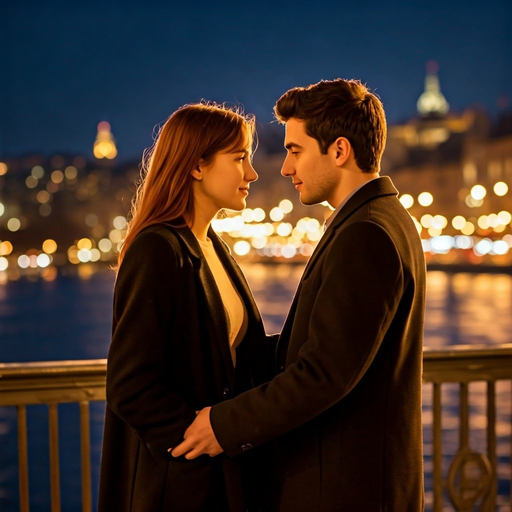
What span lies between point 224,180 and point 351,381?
69 cm

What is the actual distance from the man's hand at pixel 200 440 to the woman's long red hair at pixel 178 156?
1.61 feet

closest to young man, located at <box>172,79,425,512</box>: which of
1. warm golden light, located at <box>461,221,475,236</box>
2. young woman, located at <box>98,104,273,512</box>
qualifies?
young woman, located at <box>98,104,273,512</box>

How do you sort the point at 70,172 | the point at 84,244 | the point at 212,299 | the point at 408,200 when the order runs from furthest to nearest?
the point at 70,172, the point at 84,244, the point at 408,200, the point at 212,299

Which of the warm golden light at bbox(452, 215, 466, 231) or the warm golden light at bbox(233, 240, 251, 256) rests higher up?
the warm golden light at bbox(452, 215, 466, 231)

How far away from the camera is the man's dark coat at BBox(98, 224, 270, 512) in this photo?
81.1 inches

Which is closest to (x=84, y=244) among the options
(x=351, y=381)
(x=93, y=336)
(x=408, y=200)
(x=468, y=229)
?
(x=408, y=200)

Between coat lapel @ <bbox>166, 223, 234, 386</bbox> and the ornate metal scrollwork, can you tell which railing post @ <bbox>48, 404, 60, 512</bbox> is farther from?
the ornate metal scrollwork

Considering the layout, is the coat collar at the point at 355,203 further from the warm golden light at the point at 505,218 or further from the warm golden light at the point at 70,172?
the warm golden light at the point at 70,172

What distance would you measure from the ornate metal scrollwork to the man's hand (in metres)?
1.63

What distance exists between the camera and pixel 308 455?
207 centimetres

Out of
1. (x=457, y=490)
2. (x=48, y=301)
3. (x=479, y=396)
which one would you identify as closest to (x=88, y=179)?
(x=48, y=301)

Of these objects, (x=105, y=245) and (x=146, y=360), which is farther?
(x=105, y=245)

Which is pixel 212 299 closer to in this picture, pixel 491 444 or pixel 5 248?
pixel 491 444

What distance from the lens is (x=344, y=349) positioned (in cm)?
194
